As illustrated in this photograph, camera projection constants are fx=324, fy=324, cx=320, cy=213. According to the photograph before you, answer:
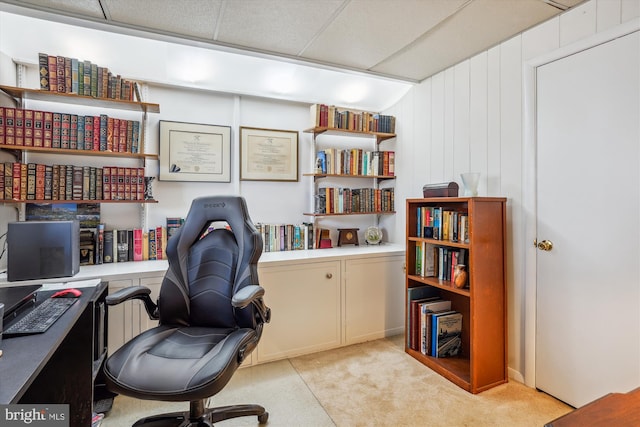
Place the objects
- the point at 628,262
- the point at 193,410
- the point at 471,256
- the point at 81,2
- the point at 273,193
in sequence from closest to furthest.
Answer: the point at 193,410, the point at 628,262, the point at 81,2, the point at 471,256, the point at 273,193

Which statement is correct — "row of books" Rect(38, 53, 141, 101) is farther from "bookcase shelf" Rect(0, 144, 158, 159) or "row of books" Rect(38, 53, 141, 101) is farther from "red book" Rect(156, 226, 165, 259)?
"red book" Rect(156, 226, 165, 259)

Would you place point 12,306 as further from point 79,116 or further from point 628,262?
point 628,262

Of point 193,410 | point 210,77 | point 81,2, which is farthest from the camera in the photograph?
point 210,77

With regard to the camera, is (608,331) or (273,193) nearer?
(608,331)

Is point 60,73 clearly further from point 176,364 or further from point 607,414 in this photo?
point 607,414

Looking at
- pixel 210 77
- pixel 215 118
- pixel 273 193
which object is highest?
pixel 210 77

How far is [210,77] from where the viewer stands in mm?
2609

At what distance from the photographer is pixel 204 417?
1.51 m

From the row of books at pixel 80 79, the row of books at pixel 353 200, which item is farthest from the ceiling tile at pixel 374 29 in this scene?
the row of books at pixel 80 79

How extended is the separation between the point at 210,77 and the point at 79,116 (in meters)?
0.96

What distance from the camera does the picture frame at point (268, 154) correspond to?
2803 millimetres

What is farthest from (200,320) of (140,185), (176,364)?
(140,185)

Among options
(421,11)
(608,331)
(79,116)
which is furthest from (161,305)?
(608,331)

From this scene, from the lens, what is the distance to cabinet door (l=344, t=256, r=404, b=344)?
2.65 metres
